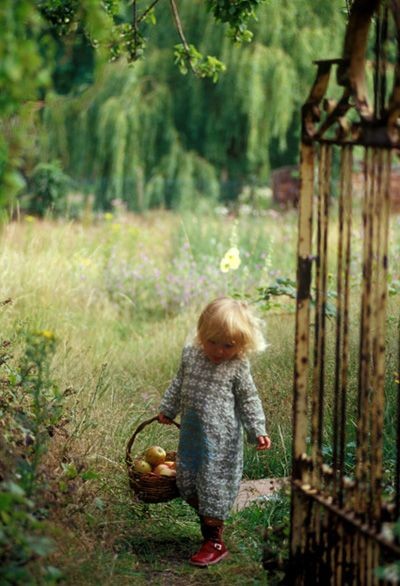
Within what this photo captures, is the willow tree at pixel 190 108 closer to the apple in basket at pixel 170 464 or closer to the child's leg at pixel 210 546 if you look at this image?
the apple in basket at pixel 170 464

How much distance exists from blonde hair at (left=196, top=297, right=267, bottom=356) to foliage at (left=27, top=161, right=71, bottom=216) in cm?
1093

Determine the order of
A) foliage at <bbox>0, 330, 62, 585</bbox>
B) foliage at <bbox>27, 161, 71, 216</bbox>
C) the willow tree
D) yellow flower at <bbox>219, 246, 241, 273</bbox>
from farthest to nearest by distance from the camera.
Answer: foliage at <bbox>27, 161, 71, 216</bbox> < the willow tree < yellow flower at <bbox>219, 246, 241, 273</bbox> < foliage at <bbox>0, 330, 62, 585</bbox>

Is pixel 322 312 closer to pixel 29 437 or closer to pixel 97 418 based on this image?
pixel 29 437

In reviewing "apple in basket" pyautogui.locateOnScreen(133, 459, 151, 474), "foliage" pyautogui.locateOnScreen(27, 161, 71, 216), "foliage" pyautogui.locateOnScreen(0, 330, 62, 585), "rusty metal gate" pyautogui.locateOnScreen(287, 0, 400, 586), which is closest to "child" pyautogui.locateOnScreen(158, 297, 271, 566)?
"apple in basket" pyautogui.locateOnScreen(133, 459, 151, 474)

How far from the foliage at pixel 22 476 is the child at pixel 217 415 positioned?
589 millimetres

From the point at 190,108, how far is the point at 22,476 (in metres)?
11.8

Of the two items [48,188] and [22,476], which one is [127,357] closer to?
[22,476]

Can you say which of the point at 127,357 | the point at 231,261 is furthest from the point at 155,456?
the point at 127,357

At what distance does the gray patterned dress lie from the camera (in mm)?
4363

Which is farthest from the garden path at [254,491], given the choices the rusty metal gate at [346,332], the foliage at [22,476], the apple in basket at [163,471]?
the rusty metal gate at [346,332]

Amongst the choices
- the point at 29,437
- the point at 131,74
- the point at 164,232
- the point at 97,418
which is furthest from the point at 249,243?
the point at 29,437

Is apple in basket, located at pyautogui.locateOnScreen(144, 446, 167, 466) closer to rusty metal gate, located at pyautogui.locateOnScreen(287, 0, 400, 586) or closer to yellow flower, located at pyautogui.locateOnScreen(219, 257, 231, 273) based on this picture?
rusty metal gate, located at pyautogui.locateOnScreen(287, 0, 400, 586)

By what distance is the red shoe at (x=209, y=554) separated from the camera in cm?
437

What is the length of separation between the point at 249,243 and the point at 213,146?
152 inches
